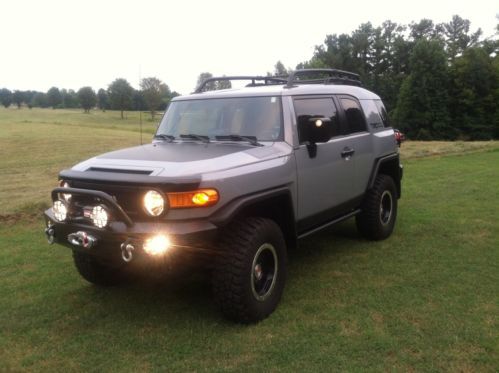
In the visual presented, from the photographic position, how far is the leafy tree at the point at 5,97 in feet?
341

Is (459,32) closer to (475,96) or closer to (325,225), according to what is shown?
(475,96)

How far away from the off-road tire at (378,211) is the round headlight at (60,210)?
11.9 ft

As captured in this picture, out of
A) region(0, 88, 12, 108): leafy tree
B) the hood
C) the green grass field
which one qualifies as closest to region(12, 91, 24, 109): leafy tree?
region(0, 88, 12, 108): leafy tree

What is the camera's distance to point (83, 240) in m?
3.83

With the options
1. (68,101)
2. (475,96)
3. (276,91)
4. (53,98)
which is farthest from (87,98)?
(276,91)

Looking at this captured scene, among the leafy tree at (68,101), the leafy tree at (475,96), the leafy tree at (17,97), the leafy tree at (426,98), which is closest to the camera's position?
the leafy tree at (475,96)

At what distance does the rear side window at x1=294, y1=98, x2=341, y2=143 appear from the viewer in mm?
4859

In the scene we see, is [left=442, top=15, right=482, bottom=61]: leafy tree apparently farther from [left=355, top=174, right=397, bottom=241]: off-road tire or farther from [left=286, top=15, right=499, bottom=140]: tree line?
[left=355, top=174, right=397, bottom=241]: off-road tire

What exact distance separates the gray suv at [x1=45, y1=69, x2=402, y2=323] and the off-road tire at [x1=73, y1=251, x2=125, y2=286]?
0.01 m

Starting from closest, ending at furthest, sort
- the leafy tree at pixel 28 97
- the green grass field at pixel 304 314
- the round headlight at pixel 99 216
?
the green grass field at pixel 304 314, the round headlight at pixel 99 216, the leafy tree at pixel 28 97

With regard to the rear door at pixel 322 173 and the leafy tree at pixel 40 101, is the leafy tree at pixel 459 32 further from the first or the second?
the rear door at pixel 322 173

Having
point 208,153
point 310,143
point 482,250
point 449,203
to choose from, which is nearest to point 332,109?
point 310,143

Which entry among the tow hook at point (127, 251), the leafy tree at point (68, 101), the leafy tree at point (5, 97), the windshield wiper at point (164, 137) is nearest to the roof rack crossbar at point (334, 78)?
the windshield wiper at point (164, 137)

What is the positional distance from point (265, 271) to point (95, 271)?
169 cm
